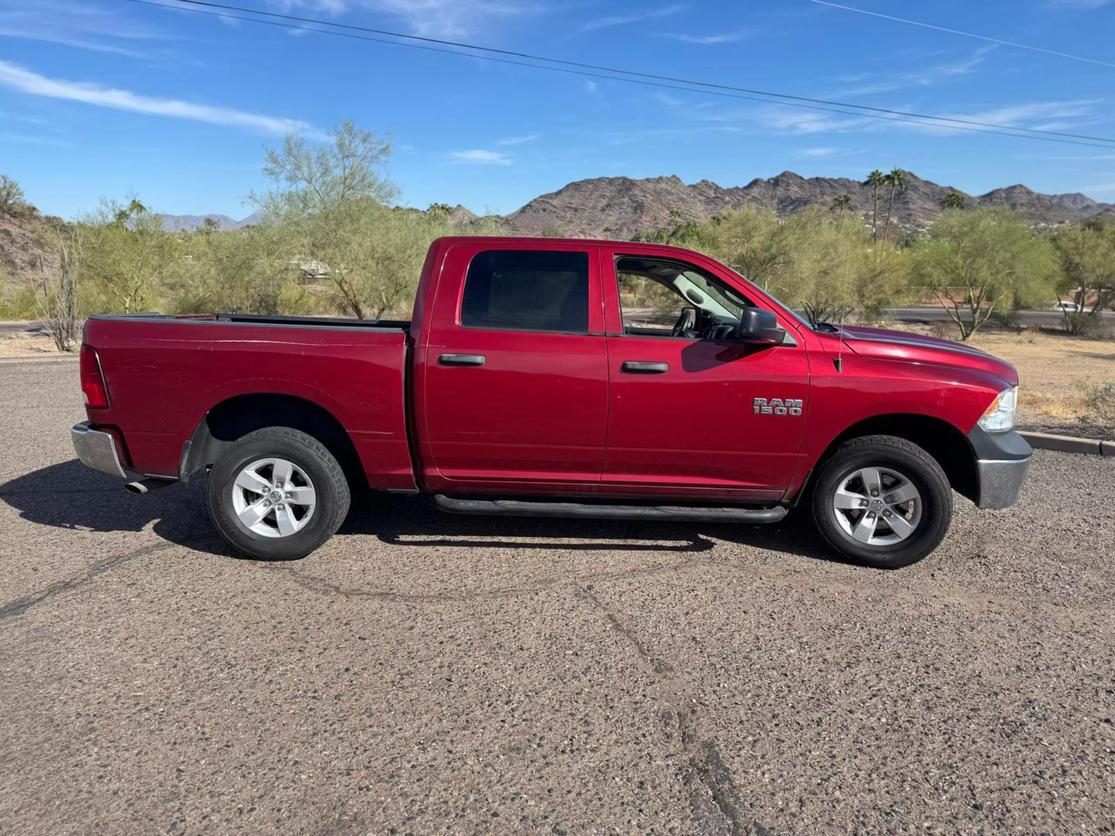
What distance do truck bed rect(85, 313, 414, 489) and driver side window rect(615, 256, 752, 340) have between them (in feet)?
4.89

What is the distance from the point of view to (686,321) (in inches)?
204

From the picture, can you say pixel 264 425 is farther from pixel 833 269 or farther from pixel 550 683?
pixel 833 269

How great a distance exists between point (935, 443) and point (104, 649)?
4.93 metres

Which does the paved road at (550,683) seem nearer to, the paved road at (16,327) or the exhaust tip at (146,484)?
the exhaust tip at (146,484)

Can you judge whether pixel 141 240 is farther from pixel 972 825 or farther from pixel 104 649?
pixel 972 825

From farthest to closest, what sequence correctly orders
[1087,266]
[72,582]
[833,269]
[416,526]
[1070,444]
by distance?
[1087,266]
[833,269]
[1070,444]
[416,526]
[72,582]

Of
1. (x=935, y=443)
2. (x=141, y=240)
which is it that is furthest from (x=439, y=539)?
(x=141, y=240)

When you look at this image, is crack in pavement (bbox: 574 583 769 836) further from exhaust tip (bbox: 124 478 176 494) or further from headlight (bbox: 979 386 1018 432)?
exhaust tip (bbox: 124 478 176 494)

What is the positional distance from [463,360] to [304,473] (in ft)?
4.03

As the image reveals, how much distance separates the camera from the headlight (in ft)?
14.4

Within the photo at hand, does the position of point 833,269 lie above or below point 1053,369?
above

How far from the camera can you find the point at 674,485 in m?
4.52

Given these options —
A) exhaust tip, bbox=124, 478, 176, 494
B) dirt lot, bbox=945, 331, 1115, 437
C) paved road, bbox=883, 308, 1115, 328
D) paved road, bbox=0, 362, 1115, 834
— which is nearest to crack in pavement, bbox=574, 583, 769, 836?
paved road, bbox=0, 362, 1115, 834

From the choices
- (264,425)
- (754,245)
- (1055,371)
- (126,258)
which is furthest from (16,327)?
(1055,371)
